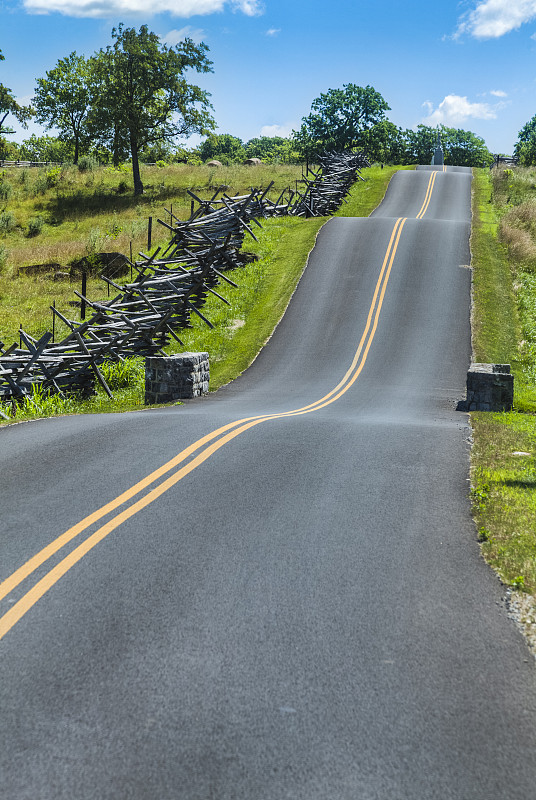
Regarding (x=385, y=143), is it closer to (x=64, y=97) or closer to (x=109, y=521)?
(x=64, y=97)

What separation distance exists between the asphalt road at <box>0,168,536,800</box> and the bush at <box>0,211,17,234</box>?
126 ft

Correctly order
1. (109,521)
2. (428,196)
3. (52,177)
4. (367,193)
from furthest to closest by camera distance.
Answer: (52,177) → (367,193) → (428,196) → (109,521)

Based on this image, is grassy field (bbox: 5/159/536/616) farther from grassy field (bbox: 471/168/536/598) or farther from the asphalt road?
the asphalt road

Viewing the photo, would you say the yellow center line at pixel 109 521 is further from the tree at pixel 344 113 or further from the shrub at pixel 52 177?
the tree at pixel 344 113

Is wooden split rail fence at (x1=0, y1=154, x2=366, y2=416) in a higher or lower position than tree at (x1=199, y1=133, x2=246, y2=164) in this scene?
lower

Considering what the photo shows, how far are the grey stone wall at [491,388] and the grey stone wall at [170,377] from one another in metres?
6.61

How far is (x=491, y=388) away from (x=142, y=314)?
1171 centimetres

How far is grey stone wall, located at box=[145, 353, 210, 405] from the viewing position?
16.3m

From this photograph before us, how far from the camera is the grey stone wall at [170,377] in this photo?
16.3 m

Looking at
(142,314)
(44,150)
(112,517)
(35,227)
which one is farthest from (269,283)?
(44,150)

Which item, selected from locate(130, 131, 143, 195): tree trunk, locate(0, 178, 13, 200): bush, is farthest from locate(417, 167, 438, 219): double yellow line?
locate(0, 178, 13, 200): bush

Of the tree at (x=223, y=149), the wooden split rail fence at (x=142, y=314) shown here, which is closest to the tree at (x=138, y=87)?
the wooden split rail fence at (x=142, y=314)

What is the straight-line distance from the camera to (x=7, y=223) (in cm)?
4541

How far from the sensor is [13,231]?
4519 centimetres
